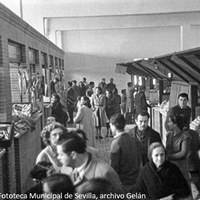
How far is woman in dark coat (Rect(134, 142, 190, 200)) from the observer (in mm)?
4359

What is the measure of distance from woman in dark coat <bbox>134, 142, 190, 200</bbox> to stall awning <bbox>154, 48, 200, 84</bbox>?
2.86 metres

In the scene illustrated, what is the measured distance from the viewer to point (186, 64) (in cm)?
833

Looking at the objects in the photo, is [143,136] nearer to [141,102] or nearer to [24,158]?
[24,158]

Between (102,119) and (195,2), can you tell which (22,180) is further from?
(195,2)

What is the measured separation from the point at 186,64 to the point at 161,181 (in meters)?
4.27

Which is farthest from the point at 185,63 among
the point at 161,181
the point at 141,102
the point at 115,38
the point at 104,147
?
the point at 115,38

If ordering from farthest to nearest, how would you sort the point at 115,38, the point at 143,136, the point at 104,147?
the point at 115,38 < the point at 104,147 < the point at 143,136

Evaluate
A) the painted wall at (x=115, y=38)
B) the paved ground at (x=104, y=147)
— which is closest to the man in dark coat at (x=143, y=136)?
the paved ground at (x=104, y=147)

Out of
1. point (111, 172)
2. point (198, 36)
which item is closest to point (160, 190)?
point (111, 172)

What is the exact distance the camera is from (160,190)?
14.3ft

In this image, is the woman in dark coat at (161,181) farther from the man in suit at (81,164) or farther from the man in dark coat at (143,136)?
the man in dark coat at (143,136)

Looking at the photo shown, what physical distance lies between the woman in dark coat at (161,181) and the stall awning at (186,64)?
2863 millimetres

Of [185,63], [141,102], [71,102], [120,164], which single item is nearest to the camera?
[120,164]

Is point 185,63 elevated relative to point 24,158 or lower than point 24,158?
elevated
